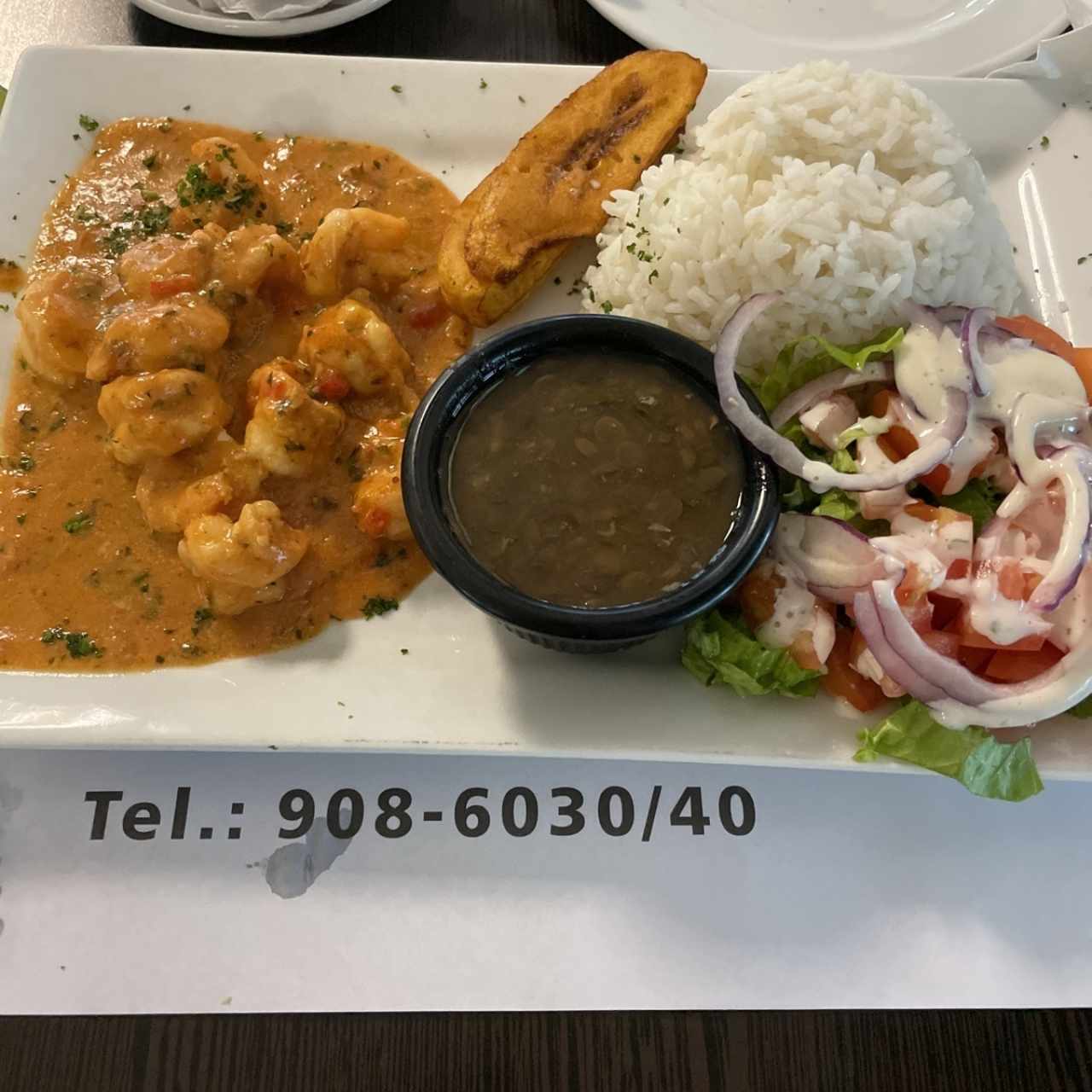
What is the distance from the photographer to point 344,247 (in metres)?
2.66

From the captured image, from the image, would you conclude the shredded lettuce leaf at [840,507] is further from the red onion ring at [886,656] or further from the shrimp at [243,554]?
the shrimp at [243,554]

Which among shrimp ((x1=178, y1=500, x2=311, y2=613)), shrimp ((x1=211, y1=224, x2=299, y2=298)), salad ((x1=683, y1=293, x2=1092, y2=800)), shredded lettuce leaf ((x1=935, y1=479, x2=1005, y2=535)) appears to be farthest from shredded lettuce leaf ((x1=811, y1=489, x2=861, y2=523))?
shrimp ((x1=211, y1=224, x2=299, y2=298))

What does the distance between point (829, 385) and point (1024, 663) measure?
33.0 inches

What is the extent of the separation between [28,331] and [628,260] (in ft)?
5.69

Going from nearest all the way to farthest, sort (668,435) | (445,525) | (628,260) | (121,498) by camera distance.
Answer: (445,525) → (668,435) → (121,498) → (628,260)

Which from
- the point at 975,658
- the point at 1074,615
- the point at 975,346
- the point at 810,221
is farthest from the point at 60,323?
the point at 1074,615

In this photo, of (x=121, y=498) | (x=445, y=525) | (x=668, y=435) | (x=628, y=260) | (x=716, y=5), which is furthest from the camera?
(x=716, y=5)

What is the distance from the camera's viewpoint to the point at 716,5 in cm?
360

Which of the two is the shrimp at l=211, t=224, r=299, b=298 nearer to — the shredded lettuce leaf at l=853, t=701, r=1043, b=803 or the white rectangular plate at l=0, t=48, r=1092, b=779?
the white rectangular plate at l=0, t=48, r=1092, b=779

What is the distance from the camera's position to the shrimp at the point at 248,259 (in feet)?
8.75

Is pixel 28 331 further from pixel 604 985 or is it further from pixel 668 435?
pixel 604 985

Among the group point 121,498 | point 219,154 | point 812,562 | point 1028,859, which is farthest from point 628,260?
point 1028,859

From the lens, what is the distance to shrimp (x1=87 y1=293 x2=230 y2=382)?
8.19 ft

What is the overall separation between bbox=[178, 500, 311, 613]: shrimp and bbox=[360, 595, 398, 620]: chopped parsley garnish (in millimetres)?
212
